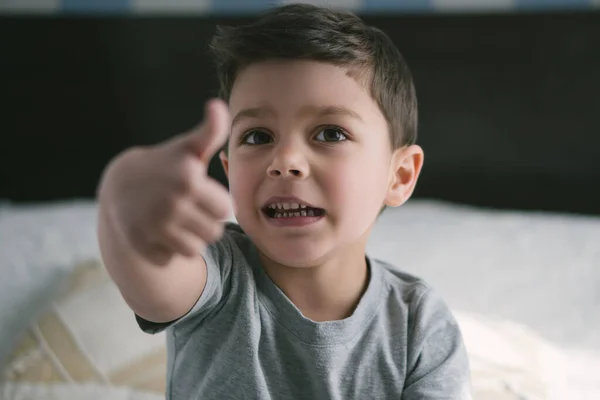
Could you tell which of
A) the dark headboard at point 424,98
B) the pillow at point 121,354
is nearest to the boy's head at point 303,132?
the pillow at point 121,354

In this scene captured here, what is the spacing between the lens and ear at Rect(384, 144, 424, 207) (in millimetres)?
829

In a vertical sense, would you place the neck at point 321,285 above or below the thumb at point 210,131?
below

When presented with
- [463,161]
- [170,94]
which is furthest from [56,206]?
[463,161]

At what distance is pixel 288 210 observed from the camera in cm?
69

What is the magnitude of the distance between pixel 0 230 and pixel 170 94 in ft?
2.23

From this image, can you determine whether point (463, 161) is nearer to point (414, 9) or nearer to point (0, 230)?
point (414, 9)

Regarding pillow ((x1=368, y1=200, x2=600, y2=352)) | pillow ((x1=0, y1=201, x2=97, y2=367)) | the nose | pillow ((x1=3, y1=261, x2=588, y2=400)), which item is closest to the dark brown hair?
the nose

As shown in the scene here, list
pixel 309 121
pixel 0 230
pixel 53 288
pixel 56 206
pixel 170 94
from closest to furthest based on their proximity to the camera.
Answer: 1. pixel 309 121
2. pixel 53 288
3. pixel 0 230
4. pixel 56 206
5. pixel 170 94

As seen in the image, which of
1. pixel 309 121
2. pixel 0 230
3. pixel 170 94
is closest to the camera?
pixel 309 121

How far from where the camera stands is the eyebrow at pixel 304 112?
69 cm

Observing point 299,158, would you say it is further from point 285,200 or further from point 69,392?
point 69,392

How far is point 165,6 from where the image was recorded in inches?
88.4

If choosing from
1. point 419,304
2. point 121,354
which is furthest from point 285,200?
point 121,354

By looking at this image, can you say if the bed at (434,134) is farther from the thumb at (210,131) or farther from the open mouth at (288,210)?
the thumb at (210,131)
